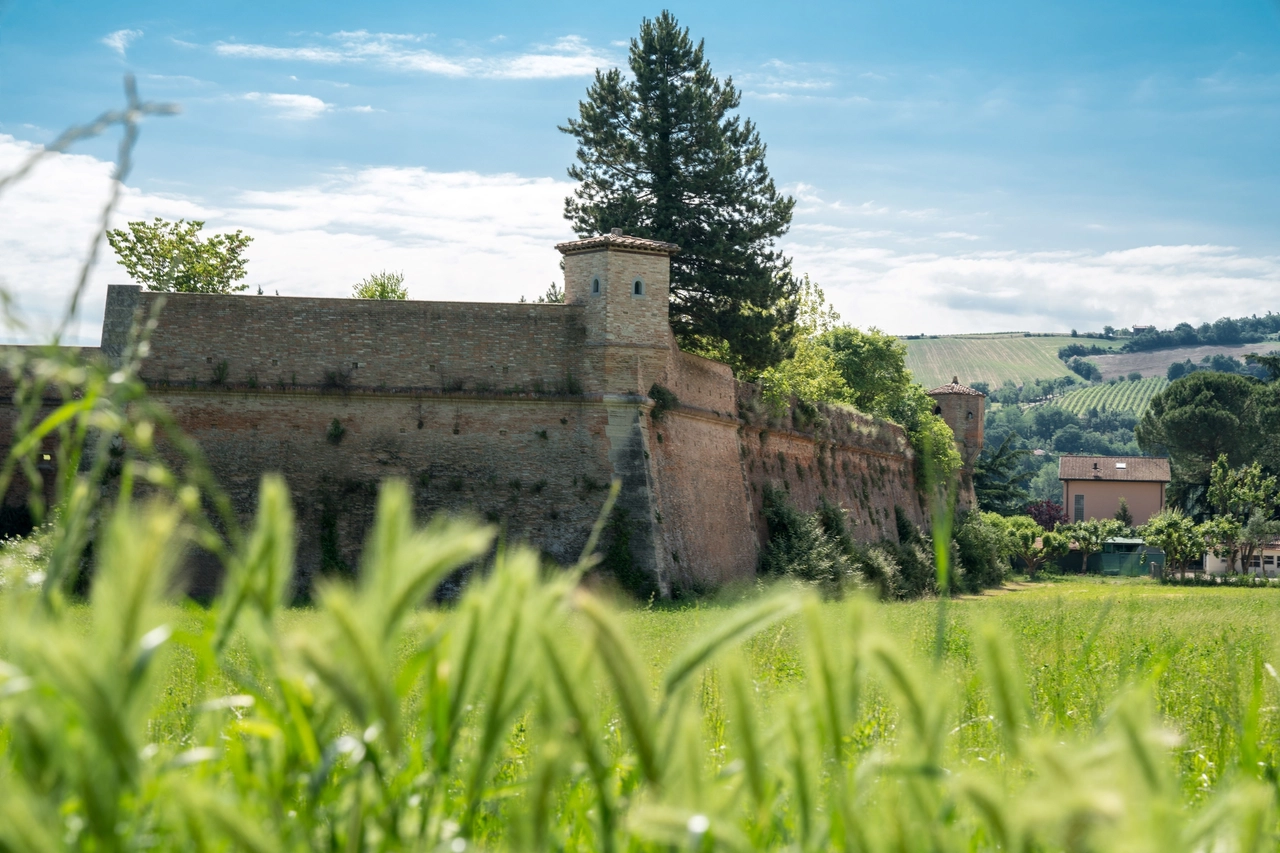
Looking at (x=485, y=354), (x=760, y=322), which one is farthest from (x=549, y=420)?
(x=760, y=322)

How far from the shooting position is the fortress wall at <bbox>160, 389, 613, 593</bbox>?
21938mm

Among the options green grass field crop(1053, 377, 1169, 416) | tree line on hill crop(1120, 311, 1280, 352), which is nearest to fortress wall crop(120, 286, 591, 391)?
green grass field crop(1053, 377, 1169, 416)

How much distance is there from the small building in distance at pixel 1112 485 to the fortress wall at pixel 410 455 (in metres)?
62.7

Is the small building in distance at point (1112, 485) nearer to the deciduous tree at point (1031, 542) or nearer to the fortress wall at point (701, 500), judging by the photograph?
the deciduous tree at point (1031, 542)

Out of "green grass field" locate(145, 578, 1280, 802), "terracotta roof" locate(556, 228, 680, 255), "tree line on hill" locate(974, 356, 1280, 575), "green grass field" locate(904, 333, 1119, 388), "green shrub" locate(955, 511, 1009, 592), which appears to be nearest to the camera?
"green grass field" locate(145, 578, 1280, 802)

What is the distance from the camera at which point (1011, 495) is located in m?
66.4

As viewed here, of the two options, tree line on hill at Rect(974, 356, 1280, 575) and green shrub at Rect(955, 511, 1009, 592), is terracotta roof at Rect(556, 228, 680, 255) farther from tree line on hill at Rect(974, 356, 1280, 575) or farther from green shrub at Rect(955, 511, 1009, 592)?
tree line on hill at Rect(974, 356, 1280, 575)

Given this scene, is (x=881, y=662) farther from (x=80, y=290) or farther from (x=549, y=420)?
(x=549, y=420)

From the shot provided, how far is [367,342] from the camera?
2236cm

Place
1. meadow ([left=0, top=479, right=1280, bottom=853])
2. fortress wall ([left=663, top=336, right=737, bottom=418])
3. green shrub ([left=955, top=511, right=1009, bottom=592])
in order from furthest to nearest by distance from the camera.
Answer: green shrub ([left=955, top=511, right=1009, bottom=592])
fortress wall ([left=663, top=336, right=737, bottom=418])
meadow ([left=0, top=479, right=1280, bottom=853])

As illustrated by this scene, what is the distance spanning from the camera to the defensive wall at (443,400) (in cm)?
2200

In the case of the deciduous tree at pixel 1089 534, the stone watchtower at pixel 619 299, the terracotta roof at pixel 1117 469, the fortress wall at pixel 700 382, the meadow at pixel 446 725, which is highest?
the stone watchtower at pixel 619 299

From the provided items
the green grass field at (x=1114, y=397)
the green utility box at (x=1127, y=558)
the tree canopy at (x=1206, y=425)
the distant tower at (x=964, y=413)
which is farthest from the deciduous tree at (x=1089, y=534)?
the green grass field at (x=1114, y=397)

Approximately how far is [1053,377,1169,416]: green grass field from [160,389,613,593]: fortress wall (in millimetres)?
141850
